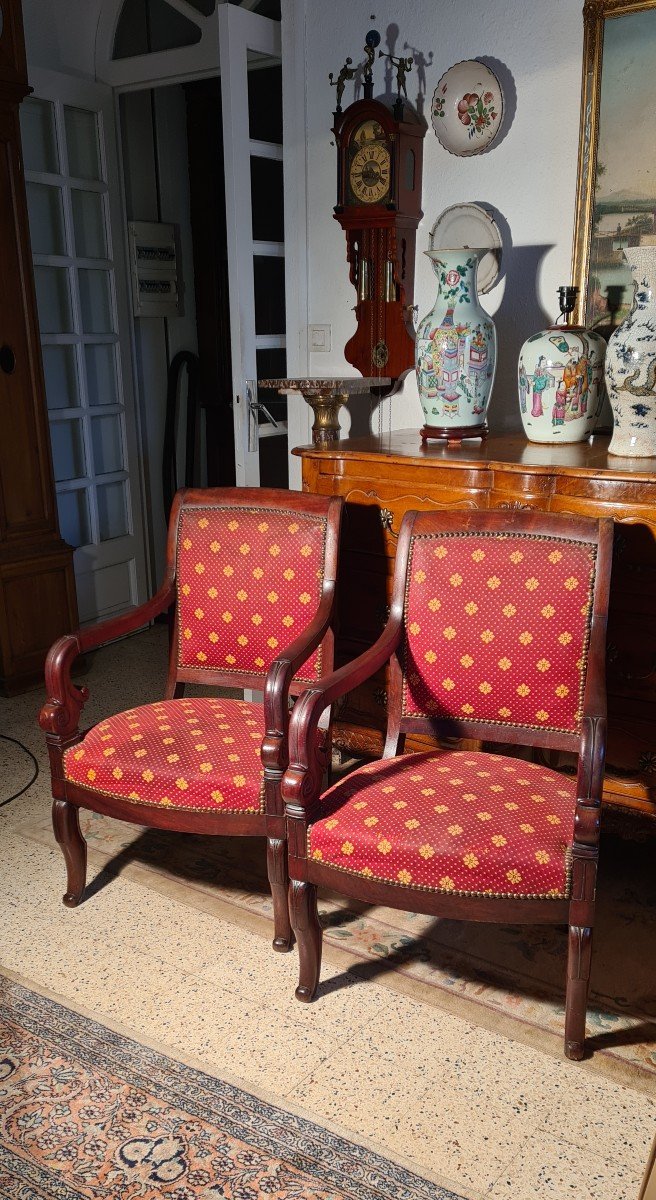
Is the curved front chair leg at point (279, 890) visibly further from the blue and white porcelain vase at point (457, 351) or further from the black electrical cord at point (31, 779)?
the blue and white porcelain vase at point (457, 351)

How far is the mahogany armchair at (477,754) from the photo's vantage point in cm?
170

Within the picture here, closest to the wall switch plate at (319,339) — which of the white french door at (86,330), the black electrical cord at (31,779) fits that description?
the white french door at (86,330)

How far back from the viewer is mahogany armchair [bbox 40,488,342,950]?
2.01 meters

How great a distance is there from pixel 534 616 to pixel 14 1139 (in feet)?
4.63

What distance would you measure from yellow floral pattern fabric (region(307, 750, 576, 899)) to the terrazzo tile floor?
0.38 m

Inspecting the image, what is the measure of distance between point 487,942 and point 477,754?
460 millimetres

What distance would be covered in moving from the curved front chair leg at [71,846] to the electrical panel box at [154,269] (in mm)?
2893

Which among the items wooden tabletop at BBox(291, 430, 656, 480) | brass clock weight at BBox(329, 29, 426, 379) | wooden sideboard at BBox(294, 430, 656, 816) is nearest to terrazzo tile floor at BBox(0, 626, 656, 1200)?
wooden sideboard at BBox(294, 430, 656, 816)

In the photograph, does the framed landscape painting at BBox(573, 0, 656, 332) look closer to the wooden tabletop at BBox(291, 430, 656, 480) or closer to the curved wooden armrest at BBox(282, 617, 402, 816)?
the wooden tabletop at BBox(291, 430, 656, 480)

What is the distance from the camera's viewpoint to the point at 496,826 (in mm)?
1753

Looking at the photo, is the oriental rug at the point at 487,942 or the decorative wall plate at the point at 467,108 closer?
the oriental rug at the point at 487,942

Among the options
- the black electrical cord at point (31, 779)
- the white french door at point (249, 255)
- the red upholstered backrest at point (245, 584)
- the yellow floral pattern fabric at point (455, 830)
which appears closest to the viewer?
the yellow floral pattern fabric at point (455, 830)

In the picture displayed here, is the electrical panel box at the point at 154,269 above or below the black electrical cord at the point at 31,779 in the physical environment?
above

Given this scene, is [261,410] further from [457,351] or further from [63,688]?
[63,688]
